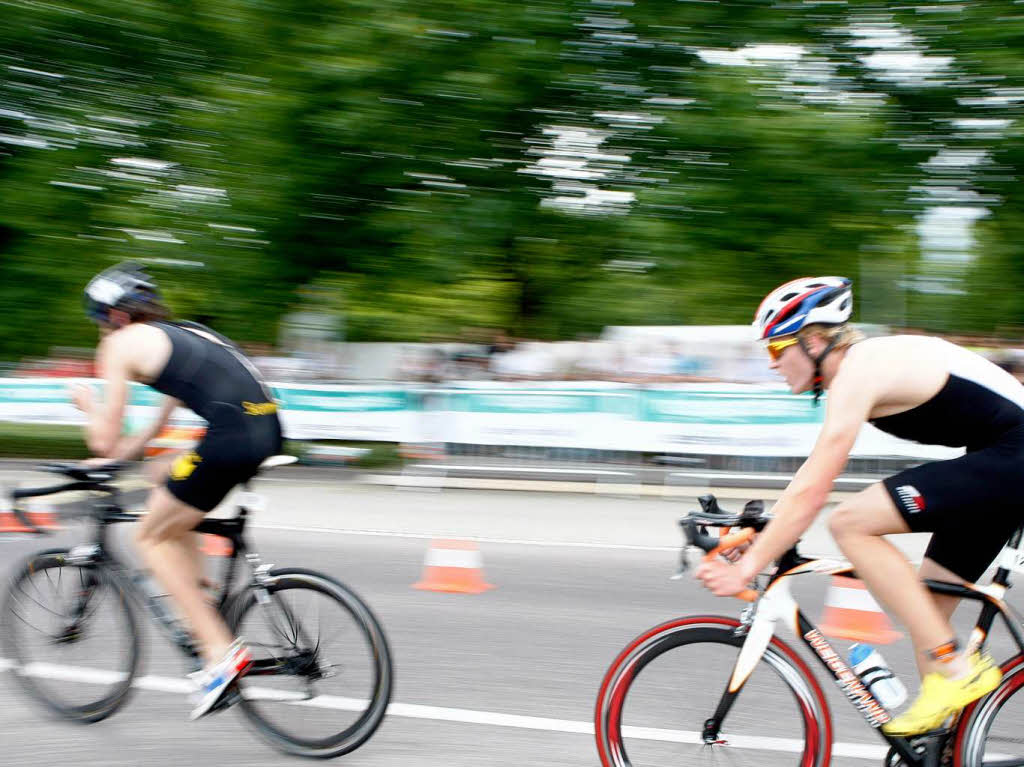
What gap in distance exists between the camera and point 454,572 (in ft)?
22.6

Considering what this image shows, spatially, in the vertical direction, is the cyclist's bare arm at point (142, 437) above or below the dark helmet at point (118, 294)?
below

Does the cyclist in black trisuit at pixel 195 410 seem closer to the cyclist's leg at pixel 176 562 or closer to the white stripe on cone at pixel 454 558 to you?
the cyclist's leg at pixel 176 562

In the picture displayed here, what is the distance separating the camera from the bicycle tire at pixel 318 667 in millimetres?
3922

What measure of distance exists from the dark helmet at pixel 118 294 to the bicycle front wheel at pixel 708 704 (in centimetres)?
220

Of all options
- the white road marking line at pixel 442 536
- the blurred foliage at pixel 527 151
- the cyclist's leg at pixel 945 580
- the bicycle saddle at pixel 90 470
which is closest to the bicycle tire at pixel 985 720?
the cyclist's leg at pixel 945 580

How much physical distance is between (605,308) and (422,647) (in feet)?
39.1

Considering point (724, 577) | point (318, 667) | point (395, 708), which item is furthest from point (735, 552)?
point (395, 708)

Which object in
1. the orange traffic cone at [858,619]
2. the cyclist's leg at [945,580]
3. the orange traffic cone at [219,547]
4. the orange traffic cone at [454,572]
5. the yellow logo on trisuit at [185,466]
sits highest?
the yellow logo on trisuit at [185,466]

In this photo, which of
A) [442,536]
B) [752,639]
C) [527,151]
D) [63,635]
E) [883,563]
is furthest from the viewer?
[527,151]

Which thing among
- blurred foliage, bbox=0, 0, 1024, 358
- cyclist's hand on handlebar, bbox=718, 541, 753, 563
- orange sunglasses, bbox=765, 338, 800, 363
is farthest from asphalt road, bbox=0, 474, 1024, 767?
blurred foliage, bbox=0, 0, 1024, 358

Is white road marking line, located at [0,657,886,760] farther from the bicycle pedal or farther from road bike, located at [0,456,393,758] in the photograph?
the bicycle pedal

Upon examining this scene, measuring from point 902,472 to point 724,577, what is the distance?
2.03 feet

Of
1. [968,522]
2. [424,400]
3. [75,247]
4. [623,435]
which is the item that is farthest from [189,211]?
[968,522]

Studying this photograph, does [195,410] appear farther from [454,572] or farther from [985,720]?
[454,572]
